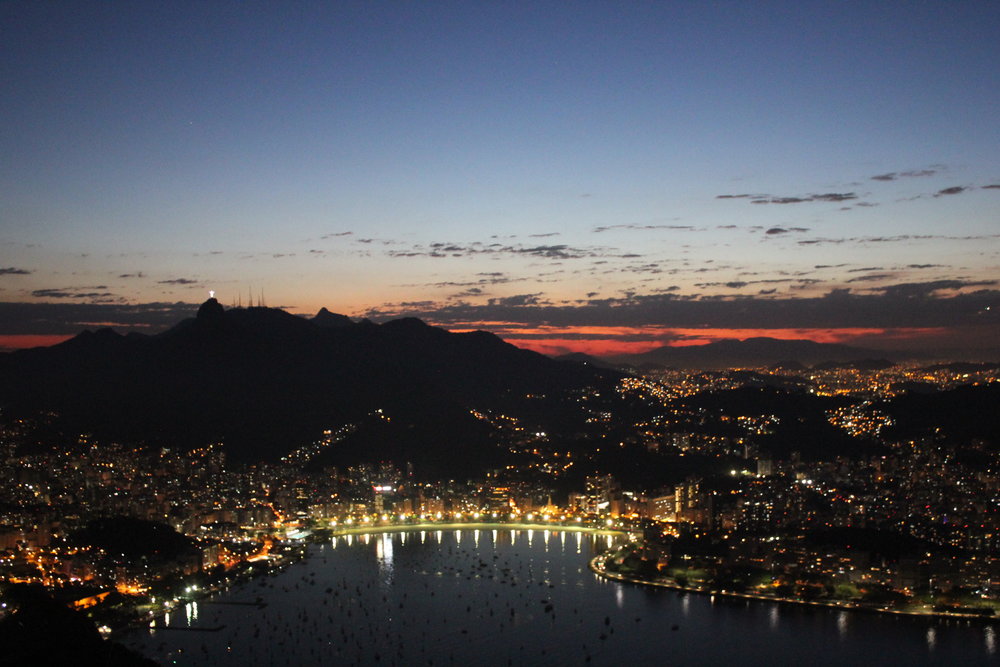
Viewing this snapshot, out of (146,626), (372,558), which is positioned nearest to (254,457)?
(372,558)

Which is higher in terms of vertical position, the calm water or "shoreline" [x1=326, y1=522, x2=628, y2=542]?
the calm water

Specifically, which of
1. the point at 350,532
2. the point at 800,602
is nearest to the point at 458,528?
the point at 350,532

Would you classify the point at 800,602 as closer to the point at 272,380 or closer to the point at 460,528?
the point at 460,528

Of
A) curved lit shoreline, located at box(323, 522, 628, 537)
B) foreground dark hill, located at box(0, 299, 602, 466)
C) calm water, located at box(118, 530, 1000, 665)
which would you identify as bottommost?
curved lit shoreline, located at box(323, 522, 628, 537)

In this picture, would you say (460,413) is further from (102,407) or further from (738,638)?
(738,638)

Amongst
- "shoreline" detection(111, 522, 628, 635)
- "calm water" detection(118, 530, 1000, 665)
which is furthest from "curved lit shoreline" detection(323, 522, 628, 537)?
"calm water" detection(118, 530, 1000, 665)

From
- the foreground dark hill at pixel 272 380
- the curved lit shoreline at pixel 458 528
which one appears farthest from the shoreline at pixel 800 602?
the foreground dark hill at pixel 272 380

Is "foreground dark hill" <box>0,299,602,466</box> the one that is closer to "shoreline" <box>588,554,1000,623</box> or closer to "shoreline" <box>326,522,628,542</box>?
"shoreline" <box>326,522,628,542</box>

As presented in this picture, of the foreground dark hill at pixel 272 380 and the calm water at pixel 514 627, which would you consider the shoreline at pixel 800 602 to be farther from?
the foreground dark hill at pixel 272 380
